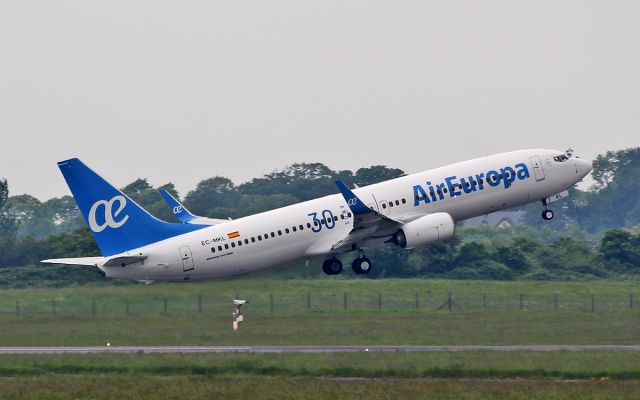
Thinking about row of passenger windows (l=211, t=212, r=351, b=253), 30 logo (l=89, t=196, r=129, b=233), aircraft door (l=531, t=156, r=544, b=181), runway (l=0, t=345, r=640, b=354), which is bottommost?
runway (l=0, t=345, r=640, b=354)

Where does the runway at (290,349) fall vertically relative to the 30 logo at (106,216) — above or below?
below

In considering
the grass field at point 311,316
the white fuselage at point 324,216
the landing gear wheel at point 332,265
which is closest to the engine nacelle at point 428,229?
the white fuselage at point 324,216

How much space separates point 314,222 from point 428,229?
6415mm

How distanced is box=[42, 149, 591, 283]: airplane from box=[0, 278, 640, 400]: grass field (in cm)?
212

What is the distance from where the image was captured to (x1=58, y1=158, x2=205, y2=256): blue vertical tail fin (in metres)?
67.3

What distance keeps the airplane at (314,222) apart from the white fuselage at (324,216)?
0.18 feet

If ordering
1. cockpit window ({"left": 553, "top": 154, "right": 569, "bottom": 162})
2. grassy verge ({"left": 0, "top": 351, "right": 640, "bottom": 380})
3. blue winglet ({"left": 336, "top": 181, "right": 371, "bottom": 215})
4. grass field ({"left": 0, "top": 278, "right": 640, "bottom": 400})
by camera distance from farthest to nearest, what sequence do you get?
cockpit window ({"left": 553, "top": 154, "right": 569, "bottom": 162})
blue winglet ({"left": 336, "top": 181, "right": 371, "bottom": 215})
grassy verge ({"left": 0, "top": 351, "right": 640, "bottom": 380})
grass field ({"left": 0, "top": 278, "right": 640, "bottom": 400})

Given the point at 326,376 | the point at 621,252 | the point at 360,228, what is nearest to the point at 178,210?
Answer: the point at 360,228

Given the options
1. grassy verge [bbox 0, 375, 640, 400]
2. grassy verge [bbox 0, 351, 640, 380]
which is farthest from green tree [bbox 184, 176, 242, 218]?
grassy verge [bbox 0, 375, 640, 400]

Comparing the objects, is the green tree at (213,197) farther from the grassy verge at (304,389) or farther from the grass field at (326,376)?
the grassy verge at (304,389)

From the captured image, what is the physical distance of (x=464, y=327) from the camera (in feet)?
220

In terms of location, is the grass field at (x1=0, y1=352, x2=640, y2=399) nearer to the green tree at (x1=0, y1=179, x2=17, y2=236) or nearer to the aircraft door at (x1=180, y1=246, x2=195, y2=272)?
the aircraft door at (x1=180, y1=246, x2=195, y2=272)

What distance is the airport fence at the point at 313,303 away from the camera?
70812mm

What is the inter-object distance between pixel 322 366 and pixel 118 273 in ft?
64.8
